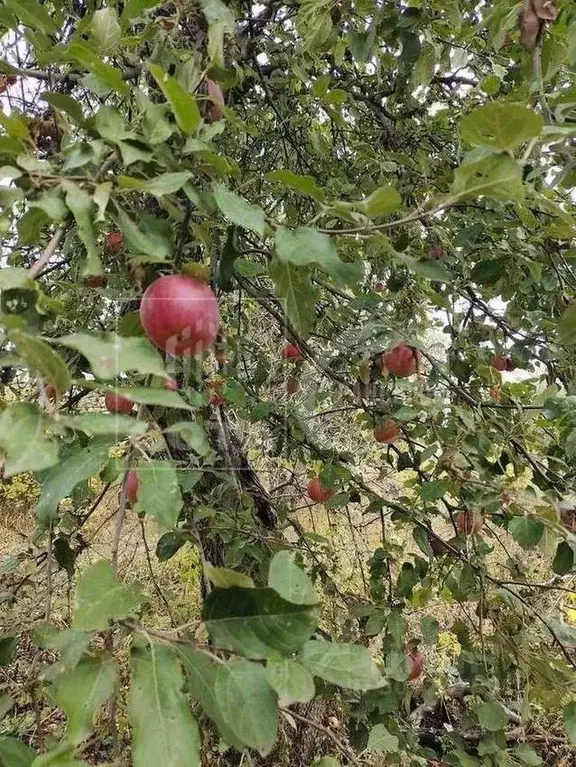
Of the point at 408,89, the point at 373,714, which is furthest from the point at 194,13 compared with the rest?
the point at 373,714

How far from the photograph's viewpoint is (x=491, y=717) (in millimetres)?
1264

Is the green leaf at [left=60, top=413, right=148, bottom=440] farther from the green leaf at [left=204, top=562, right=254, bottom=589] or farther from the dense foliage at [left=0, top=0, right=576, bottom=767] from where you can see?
the green leaf at [left=204, top=562, right=254, bottom=589]

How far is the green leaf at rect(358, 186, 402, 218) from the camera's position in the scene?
2.02 feet

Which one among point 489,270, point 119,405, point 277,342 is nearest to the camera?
point 119,405

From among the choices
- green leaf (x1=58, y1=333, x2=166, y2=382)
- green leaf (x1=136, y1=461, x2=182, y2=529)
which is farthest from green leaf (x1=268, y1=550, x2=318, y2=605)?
green leaf (x1=58, y1=333, x2=166, y2=382)

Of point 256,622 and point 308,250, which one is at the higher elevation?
point 308,250

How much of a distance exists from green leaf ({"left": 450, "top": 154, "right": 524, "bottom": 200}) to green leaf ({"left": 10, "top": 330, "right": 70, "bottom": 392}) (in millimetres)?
396

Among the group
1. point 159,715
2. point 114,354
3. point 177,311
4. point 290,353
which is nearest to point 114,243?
point 290,353

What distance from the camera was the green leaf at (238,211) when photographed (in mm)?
660

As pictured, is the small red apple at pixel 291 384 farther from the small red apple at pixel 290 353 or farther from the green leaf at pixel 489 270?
the green leaf at pixel 489 270

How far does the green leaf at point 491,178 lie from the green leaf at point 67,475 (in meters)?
0.46

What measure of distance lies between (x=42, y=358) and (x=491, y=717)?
46.4 inches

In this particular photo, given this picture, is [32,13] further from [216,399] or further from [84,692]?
[216,399]

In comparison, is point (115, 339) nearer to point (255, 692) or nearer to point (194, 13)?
point (255, 692)
